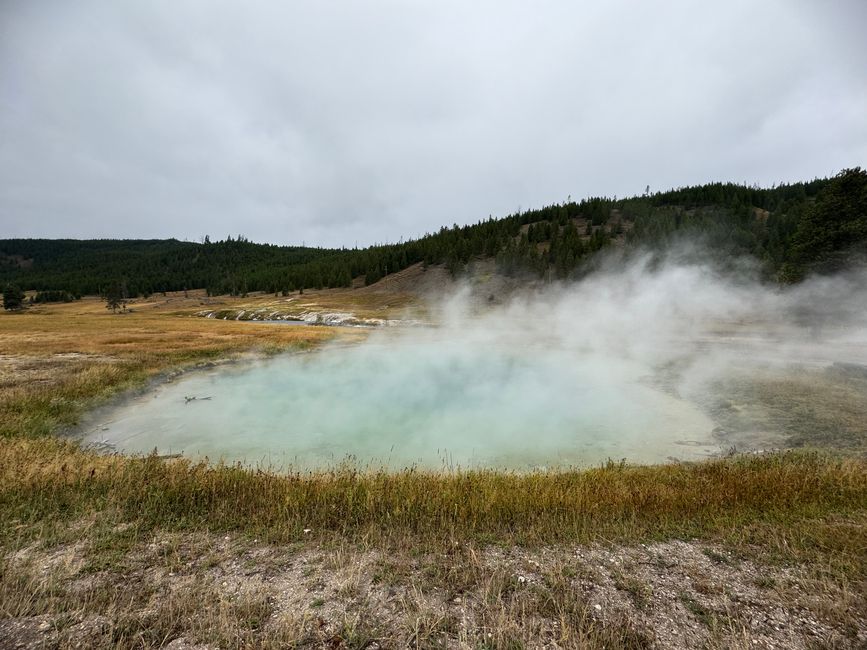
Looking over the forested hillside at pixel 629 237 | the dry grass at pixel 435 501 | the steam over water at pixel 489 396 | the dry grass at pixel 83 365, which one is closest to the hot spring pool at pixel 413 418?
the steam over water at pixel 489 396

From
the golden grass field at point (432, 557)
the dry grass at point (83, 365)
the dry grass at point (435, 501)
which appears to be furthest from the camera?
the dry grass at point (83, 365)

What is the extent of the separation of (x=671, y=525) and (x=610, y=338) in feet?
116

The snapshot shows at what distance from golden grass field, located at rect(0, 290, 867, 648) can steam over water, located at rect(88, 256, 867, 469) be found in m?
3.54

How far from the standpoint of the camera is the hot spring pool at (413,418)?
12719 mm

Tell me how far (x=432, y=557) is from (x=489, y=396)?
14.7 metres

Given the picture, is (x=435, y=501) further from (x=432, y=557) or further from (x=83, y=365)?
(x=83, y=365)

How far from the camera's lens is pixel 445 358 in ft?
100

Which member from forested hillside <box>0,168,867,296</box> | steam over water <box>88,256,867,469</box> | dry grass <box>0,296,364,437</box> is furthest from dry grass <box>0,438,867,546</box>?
forested hillside <box>0,168,867,296</box>

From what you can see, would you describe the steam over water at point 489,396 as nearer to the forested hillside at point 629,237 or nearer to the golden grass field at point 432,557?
the golden grass field at point 432,557

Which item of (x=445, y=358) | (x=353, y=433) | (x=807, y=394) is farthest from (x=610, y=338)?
(x=353, y=433)

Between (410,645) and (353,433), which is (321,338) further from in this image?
(410,645)

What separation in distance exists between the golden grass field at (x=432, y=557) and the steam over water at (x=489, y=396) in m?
3.54

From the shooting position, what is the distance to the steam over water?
13.1 metres

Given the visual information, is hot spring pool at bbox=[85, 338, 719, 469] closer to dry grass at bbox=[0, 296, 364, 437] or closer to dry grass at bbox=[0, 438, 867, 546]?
dry grass at bbox=[0, 296, 364, 437]
